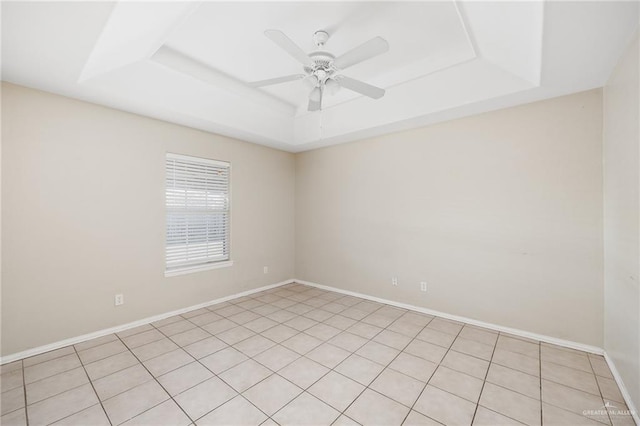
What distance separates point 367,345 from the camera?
2.67 m

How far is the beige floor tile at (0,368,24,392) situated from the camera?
2.00 metres

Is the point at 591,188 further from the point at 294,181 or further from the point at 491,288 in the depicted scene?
the point at 294,181

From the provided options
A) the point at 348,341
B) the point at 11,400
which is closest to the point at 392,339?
the point at 348,341

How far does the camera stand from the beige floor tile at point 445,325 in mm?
2989

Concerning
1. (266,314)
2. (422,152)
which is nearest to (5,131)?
(266,314)

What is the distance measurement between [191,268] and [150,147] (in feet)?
5.26

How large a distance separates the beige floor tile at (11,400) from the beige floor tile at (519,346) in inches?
151

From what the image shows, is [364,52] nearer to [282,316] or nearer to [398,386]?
[398,386]

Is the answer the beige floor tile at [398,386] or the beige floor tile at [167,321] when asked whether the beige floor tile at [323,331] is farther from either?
the beige floor tile at [167,321]

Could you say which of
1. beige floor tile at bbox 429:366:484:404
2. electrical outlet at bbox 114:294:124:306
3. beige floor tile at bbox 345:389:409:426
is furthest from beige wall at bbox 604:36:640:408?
electrical outlet at bbox 114:294:124:306

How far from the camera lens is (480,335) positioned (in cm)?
286

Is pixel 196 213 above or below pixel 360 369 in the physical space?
above

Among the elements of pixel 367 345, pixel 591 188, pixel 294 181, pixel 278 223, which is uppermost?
pixel 294 181

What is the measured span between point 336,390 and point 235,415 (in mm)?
710
